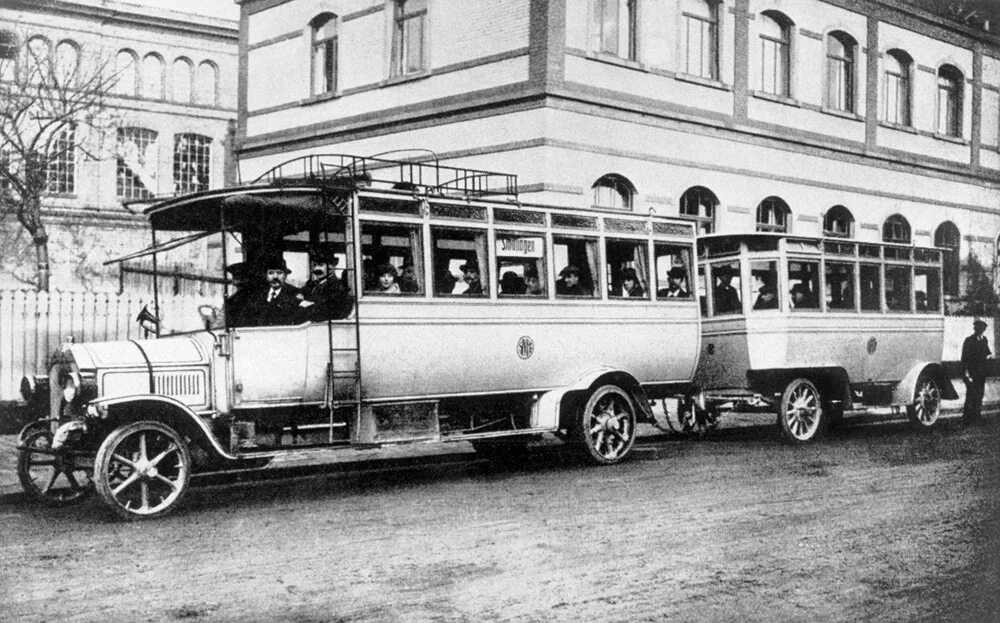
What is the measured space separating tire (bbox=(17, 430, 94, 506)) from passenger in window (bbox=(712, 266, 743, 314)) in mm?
8188

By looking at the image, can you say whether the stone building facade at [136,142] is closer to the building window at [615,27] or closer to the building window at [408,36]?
the building window at [408,36]

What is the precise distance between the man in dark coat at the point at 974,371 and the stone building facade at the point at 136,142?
19.5 meters

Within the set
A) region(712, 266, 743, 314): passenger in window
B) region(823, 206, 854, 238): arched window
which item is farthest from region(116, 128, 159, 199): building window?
region(712, 266, 743, 314): passenger in window

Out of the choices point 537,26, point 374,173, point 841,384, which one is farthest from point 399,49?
point 841,384

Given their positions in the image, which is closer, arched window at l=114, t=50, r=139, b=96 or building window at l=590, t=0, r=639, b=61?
building window at l=590, t=0, r=639, b=61

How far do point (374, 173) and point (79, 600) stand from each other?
17476 millimetres

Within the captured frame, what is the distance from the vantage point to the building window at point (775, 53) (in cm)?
2380

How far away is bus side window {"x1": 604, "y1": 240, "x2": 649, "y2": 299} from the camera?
1203 centimetres

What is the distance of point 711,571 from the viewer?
6.71 meters

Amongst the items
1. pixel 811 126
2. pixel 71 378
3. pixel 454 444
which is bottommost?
pixel 454 444

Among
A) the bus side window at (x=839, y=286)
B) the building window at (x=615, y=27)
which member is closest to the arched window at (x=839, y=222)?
the building window at (x=615, y=27)

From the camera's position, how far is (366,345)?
978 cm

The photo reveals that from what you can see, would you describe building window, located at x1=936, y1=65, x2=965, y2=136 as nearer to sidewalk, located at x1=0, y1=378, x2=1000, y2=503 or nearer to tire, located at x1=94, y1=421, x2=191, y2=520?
sidewalk, located at x1=0, y1=378, x2=1000, y2=503

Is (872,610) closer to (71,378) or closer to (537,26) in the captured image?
(71,378)
